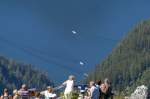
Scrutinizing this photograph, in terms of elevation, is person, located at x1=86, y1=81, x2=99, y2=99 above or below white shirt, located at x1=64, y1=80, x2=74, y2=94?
below

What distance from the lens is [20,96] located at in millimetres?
51844

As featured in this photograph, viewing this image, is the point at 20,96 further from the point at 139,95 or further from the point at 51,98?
the point at 139,95

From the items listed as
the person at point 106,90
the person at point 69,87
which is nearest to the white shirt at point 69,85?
the person at point 69,87

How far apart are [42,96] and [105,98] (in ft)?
17.4

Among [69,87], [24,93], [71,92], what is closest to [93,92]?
[69,87]

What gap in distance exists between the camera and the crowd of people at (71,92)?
4857 cm

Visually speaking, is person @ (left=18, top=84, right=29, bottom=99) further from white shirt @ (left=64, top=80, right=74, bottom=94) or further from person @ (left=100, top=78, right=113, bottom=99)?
person @ (left=100, top=78, right=113, bottom=99)

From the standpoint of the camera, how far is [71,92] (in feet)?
169

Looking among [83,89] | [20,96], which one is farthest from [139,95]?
[20,96]

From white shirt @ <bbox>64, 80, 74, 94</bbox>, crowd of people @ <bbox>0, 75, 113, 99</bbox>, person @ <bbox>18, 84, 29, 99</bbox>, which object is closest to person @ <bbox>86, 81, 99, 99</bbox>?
crowd of people @ <bbox>0, 75, 113, 99</bbox>

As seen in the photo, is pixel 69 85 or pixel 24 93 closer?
pixel 69 85

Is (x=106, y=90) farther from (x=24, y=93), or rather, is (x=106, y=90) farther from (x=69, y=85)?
(x=24, y=93)

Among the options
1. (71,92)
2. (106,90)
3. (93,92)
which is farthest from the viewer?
(71,92)

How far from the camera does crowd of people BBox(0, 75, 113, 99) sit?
48572 millimetres
